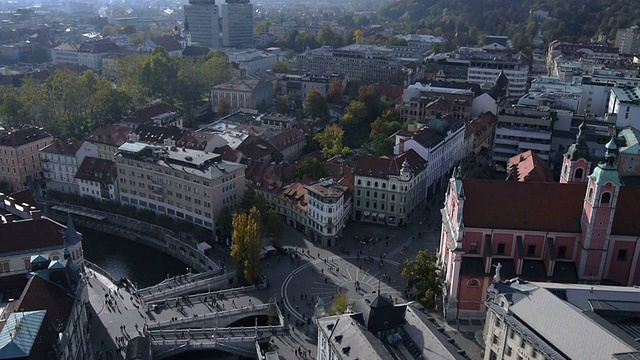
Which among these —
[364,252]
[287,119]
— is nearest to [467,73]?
[287,119]

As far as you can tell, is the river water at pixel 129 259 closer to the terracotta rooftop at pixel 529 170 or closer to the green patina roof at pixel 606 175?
the terracotta rooftop at pixel 529 170

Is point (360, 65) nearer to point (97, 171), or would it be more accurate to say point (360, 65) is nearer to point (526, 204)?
point (97, 171)

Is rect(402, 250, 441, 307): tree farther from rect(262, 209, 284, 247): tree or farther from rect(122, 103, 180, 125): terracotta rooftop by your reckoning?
rect(122, 103, 180, 125): terracotta rooftop

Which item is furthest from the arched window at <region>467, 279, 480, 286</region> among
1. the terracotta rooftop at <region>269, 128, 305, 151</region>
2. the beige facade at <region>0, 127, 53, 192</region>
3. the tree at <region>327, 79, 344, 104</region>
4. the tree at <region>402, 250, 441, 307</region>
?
the tree at <region>327, 79, 344, 104</region>

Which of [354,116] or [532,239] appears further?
[354,116]

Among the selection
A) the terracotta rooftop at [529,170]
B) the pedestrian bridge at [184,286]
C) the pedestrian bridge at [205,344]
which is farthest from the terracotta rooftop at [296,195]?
the terracotta rooftop at [529,170]

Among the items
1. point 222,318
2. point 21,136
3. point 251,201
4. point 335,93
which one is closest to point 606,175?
point 222,318
